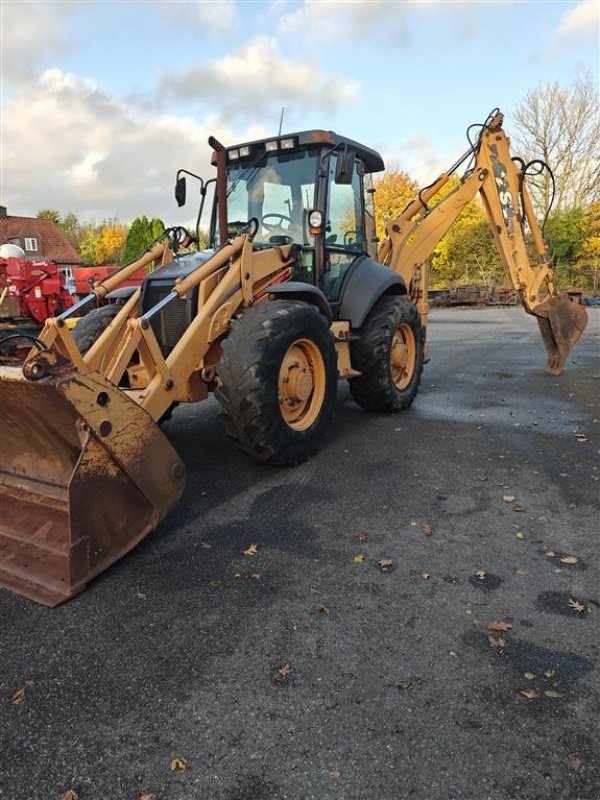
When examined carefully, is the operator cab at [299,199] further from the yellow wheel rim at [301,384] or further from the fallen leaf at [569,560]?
the fallen leaf at [569,560]

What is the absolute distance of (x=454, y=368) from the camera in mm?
10391

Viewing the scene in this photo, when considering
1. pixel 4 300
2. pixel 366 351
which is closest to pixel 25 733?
pixel 366 351

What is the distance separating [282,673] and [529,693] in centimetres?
103

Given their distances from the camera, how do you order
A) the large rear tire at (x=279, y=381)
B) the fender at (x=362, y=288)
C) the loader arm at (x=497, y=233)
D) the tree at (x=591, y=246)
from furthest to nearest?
the tree at (x=591, y=246), the loader arm at (x=497, y=233), the fender at (x=362, y=288), the large rear tire at (x=279, y=381)

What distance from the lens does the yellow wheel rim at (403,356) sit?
6.86 meters

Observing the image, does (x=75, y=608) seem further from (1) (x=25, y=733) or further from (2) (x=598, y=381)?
(2) (x=598, y=381)

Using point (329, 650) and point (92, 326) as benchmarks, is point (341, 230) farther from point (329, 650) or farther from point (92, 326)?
point (329, 650)

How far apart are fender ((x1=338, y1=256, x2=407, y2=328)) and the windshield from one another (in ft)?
2.54

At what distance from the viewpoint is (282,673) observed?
254 cm

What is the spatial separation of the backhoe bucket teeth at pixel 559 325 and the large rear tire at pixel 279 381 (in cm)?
504

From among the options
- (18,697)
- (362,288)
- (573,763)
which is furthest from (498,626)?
(362,288)

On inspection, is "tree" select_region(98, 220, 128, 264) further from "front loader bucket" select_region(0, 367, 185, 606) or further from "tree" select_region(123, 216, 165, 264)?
"front loader bucket" select_region(0, 367, 185, 606)

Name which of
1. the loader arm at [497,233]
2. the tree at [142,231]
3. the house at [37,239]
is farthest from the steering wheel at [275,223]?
the house at [37,239]

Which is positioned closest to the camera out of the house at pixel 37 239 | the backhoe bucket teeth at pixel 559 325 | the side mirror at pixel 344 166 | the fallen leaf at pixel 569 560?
the fallen leaf at pixel 569 560
